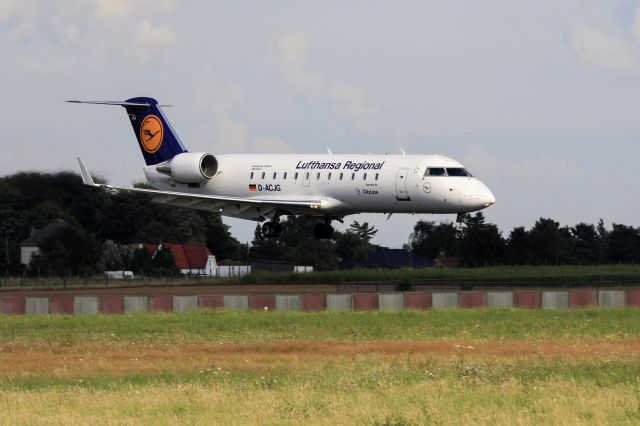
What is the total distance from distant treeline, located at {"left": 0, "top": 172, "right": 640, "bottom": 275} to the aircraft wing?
899cm

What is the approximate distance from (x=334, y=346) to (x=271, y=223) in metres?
22.8

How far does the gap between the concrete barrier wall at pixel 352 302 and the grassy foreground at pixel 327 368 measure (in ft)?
8.73

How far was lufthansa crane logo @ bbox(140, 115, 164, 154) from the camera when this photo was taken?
60.6 m

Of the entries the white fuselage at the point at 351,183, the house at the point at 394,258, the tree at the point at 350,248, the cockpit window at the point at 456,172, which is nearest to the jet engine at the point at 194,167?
the white fuselage at the point at 351,183

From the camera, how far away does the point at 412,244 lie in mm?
98750

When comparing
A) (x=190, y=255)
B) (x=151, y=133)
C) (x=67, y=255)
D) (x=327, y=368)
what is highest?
(x=151, y=133)

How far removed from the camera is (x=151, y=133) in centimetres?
6078

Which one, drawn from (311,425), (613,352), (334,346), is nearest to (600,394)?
(311,425)

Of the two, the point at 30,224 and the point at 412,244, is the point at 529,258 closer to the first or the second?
the point at 30,224

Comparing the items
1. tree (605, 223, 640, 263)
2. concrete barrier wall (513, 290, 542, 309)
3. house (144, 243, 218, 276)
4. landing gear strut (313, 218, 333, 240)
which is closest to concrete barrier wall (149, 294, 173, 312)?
landing gear strut (313, 218, 333, 240)

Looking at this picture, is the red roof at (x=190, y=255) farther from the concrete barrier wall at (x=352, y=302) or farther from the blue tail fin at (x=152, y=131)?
the concrete barrier wall at (x=352, y=302)

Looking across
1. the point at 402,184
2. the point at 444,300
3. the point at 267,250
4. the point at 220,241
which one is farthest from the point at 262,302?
the point at 220,241

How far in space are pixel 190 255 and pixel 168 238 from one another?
324cm

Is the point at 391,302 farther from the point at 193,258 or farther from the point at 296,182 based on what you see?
the point at 193,258
